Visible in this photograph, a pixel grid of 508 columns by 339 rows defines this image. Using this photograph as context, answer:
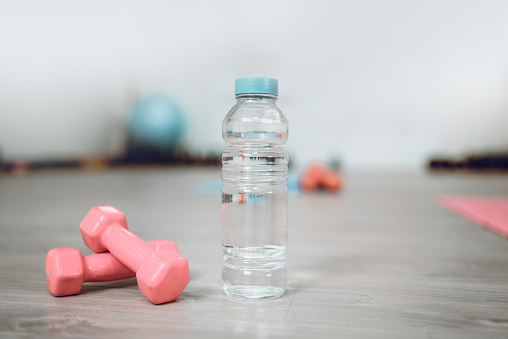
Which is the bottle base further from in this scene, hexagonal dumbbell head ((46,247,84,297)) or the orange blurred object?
the orange blurred object

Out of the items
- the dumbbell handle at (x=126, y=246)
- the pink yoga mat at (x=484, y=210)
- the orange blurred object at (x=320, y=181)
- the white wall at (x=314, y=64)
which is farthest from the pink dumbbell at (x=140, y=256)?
the white wall at (x=314, y=64)

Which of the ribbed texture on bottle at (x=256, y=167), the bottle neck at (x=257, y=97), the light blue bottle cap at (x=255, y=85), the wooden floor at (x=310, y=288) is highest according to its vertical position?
the light blue bottle cap at (x=255, y=85)

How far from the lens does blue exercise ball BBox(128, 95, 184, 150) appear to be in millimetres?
8156

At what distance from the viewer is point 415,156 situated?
25.1 ft

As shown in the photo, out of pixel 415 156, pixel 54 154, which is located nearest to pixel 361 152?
pixel 415 156

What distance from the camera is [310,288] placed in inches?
43.9

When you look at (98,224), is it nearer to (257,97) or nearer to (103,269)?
(103,269)

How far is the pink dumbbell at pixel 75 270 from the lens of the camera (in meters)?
0.99

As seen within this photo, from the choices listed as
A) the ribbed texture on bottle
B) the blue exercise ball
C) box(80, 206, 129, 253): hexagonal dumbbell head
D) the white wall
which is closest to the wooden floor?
box(80, 206, 129, 253): hexagonal dumbbell head

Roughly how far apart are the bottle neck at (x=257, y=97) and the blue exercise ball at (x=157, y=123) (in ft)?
23.7

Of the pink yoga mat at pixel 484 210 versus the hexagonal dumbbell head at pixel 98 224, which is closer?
the hexagonal dumbbell head at pixel 98 224

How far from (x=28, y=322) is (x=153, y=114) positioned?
765cm

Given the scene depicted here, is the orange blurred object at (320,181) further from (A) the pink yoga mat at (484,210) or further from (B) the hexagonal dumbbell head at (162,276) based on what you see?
(B) the hexagonal dumbbell head at (162,276)

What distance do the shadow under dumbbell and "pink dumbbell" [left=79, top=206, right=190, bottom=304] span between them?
0.28 ft
